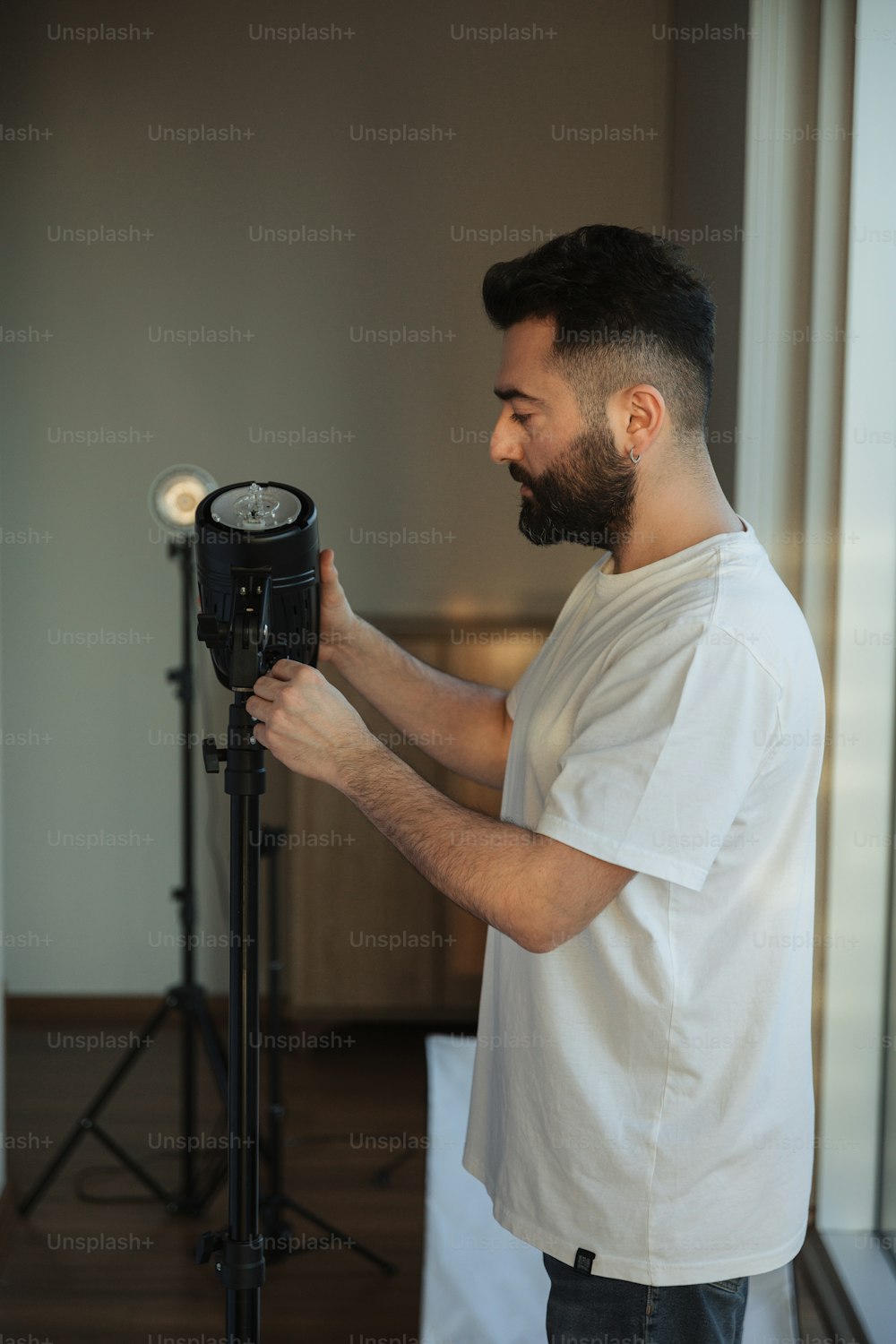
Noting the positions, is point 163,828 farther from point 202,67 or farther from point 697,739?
point 697,739

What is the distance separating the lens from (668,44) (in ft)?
10.9

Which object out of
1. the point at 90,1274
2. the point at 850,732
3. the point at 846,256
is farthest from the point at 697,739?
the point at 90,1274

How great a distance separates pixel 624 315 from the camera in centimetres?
130

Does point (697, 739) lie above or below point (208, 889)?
above

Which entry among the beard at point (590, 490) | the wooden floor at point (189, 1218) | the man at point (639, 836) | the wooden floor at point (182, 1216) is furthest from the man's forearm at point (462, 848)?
the wooden floor at point (182, 1216)

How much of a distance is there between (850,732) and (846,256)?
2.58 ft

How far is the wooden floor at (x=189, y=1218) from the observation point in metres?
2.18

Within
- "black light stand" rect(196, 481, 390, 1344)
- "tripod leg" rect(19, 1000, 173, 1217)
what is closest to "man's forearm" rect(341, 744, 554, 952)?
"black light stand" rect(196, 481, 390, 1344)

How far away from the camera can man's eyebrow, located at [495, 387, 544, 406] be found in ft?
4.41

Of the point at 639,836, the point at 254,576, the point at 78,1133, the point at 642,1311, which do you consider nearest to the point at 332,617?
the point at 254,576

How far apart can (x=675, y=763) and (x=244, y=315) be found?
8.55 feet

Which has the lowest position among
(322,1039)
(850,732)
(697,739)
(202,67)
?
(322,1039)

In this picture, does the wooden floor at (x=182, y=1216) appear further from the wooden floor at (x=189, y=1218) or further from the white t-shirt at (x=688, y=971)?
the white t-shirt at (x=688, y=971)

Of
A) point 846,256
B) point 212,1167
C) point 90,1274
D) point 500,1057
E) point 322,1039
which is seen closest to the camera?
point 500,1057
